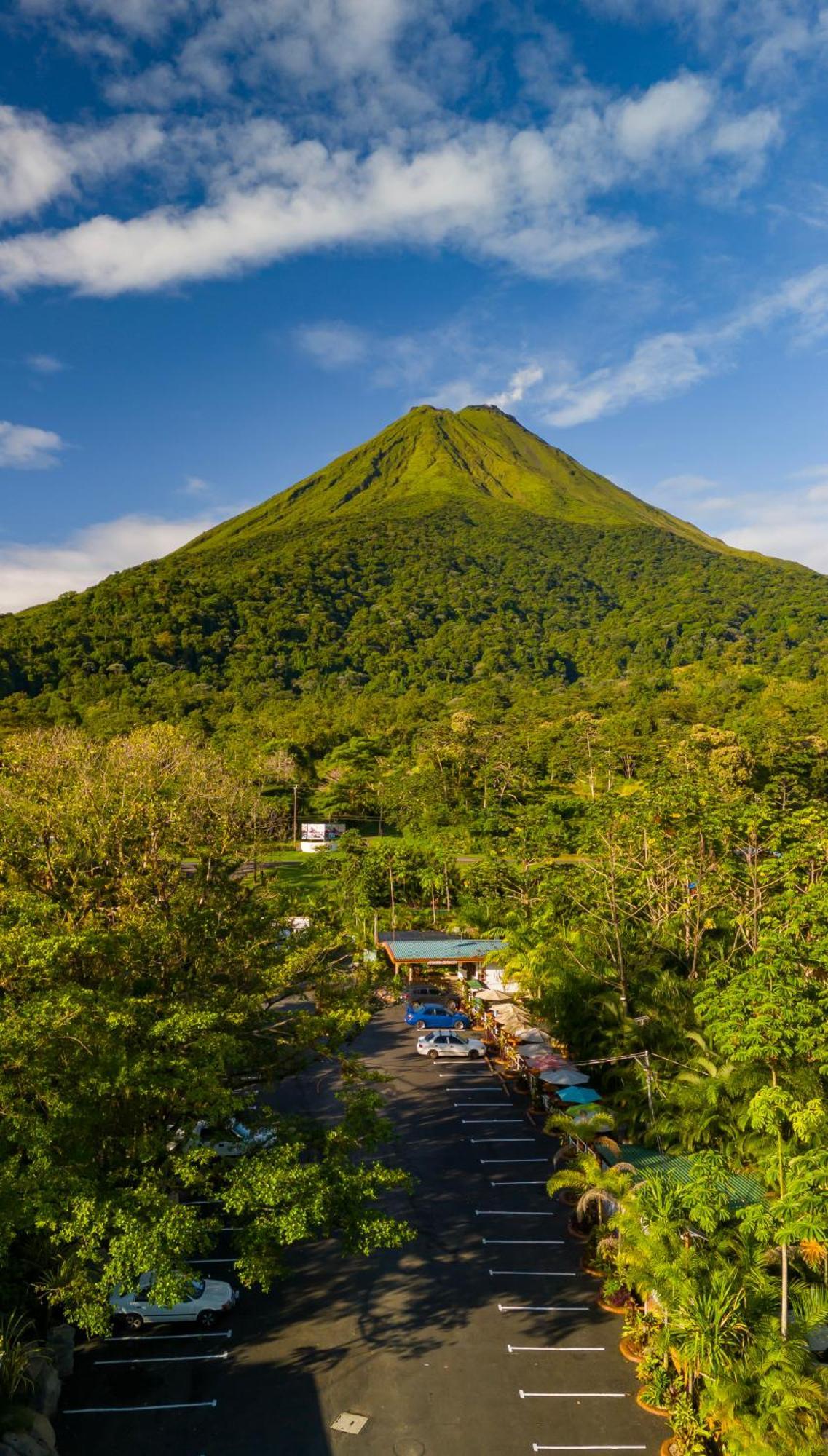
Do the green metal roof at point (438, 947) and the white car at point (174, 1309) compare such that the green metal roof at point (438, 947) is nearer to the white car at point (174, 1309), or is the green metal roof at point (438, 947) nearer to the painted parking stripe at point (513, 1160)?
the painted parking stripe at point (513, 1160)

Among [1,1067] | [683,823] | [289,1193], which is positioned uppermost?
[683,823]

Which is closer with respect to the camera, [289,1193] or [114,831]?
[289,1193]

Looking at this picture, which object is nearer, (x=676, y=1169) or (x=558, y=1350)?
(x=558, y=1350)

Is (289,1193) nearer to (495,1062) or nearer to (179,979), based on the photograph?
(179,979)

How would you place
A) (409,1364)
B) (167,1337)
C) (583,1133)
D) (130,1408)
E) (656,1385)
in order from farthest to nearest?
(583,1133)
(167,1337)
(409,1364)
(130,1408)
(656,1385)

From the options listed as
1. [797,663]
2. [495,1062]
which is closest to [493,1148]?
[495,1062]

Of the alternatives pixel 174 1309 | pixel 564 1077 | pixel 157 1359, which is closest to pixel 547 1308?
pixel 174 1309

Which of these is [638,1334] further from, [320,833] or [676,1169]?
[320,833]

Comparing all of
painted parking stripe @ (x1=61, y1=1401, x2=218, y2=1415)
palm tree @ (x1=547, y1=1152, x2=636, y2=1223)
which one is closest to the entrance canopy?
palm tree @ (x1=547, y1=1152, x2=636, y2=1223)
